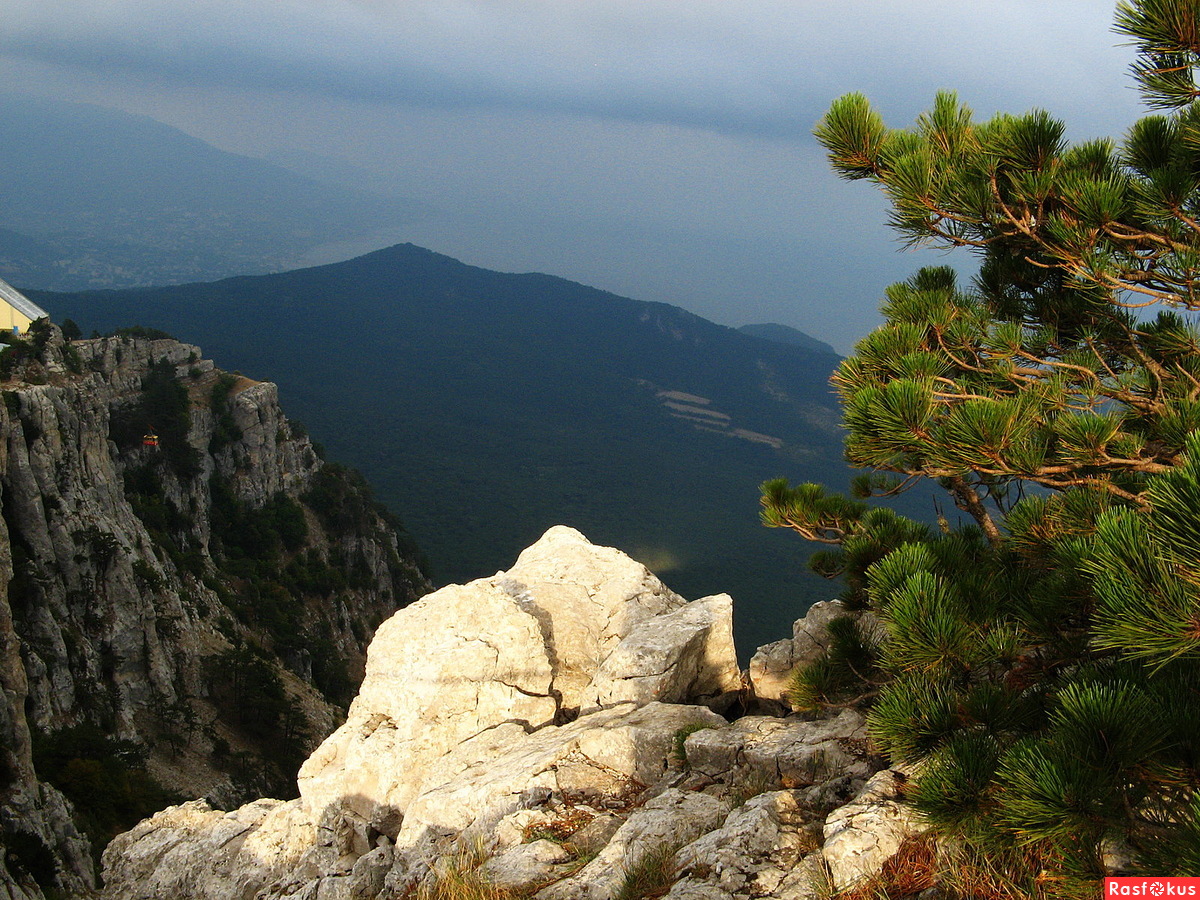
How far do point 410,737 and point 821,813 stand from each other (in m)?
4.96

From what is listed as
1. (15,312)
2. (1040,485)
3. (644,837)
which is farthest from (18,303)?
(1040,485)

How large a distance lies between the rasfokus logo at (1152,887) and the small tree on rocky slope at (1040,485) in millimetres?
95

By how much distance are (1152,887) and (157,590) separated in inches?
1458

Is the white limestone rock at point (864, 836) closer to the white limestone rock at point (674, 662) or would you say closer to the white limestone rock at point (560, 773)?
the white limestone rock at point (560, 773)

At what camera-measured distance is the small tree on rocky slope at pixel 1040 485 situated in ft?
10.8

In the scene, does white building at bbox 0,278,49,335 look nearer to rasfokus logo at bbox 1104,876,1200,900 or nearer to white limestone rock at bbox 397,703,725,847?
white limestone rock at bbox 397,703,725,847

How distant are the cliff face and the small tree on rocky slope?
11.3 metres

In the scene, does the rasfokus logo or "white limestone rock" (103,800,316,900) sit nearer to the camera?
the rasfokus logo

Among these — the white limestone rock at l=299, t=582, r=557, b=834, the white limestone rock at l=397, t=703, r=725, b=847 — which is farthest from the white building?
the white limestone rock at l=397, t=703, r=725, b=847

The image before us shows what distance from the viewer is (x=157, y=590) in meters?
34.0

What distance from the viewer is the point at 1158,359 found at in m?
6.19

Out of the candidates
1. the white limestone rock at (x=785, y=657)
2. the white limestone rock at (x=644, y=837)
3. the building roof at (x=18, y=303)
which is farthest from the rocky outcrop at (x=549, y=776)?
the building roof at (x=18, y=303)

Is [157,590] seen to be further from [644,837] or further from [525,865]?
[644,837]

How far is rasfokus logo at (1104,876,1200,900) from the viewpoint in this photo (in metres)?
3.10
